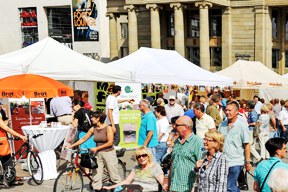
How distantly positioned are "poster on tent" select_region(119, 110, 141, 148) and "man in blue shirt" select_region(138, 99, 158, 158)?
6075mm

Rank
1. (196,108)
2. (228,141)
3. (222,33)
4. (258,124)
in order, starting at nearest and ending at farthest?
(228,141)
(196,108)
(258,124)
(222,33)

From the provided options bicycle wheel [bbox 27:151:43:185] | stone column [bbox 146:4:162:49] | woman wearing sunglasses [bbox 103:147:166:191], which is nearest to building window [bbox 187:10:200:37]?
stone column [bbox 146:4:162:49]

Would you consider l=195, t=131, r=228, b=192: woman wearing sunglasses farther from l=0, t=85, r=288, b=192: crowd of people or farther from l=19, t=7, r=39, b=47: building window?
l=19, t=7, r=39, b=47: building window

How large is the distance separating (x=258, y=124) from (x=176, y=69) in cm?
371

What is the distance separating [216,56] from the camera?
180 ft

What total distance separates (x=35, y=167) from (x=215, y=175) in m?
6.92

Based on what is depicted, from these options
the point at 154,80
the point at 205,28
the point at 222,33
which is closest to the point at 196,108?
the point at 154,80

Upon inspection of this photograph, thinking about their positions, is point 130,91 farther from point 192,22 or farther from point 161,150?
point 192,22

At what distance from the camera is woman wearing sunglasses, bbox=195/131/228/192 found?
669cm

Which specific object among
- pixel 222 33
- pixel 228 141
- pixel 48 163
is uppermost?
pixel 222 33

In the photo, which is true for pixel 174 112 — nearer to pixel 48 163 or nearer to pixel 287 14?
pixel 48 163

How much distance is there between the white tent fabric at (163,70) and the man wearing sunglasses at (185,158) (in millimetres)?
9234

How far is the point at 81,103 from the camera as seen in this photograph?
13.6m

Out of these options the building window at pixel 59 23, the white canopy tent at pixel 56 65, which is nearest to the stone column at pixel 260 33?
the building window at pixel 59 23
